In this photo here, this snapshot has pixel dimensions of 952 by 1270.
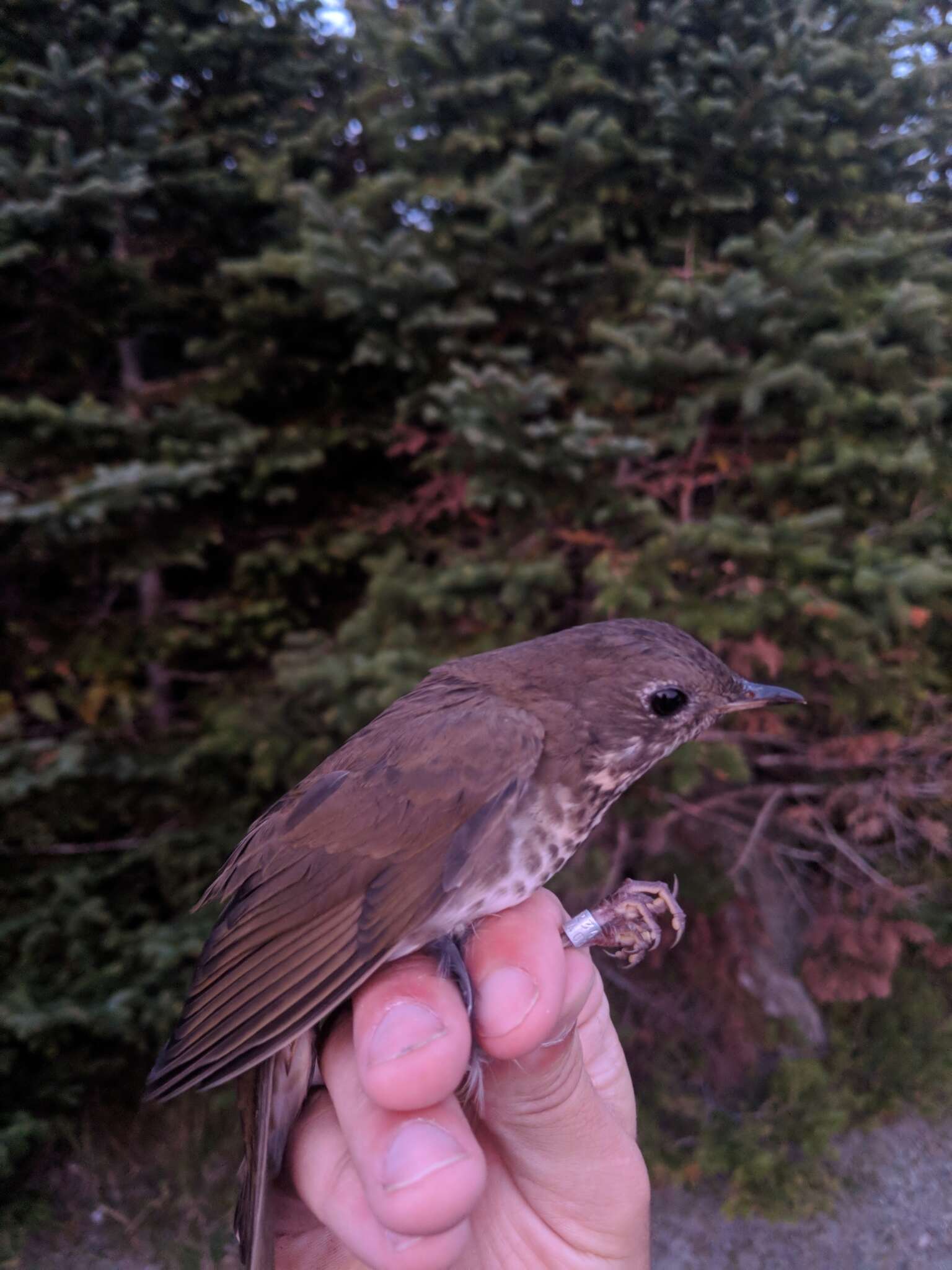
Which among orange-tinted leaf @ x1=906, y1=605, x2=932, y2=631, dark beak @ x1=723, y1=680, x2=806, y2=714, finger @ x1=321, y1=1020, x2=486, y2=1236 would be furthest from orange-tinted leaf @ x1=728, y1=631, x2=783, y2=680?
finger @ x1=321, y1=1020, x2=486, y2=1236

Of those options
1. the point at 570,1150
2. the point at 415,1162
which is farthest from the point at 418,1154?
the point at 570,1150

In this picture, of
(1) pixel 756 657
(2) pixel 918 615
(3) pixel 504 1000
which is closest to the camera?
(3) pixel 504 1000

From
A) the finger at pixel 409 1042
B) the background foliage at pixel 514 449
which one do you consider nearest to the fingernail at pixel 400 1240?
the finger at pixel 409 1042

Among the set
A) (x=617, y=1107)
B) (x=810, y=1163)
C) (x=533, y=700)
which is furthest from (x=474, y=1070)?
(x=810, y=1163)

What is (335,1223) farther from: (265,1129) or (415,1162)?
(415,1162)

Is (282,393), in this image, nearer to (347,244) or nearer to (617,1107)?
(347,244)

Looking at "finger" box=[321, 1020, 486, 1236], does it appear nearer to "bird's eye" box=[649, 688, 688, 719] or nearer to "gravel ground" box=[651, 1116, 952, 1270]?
"bird's eye" box=[649, 688, 688, 719]
